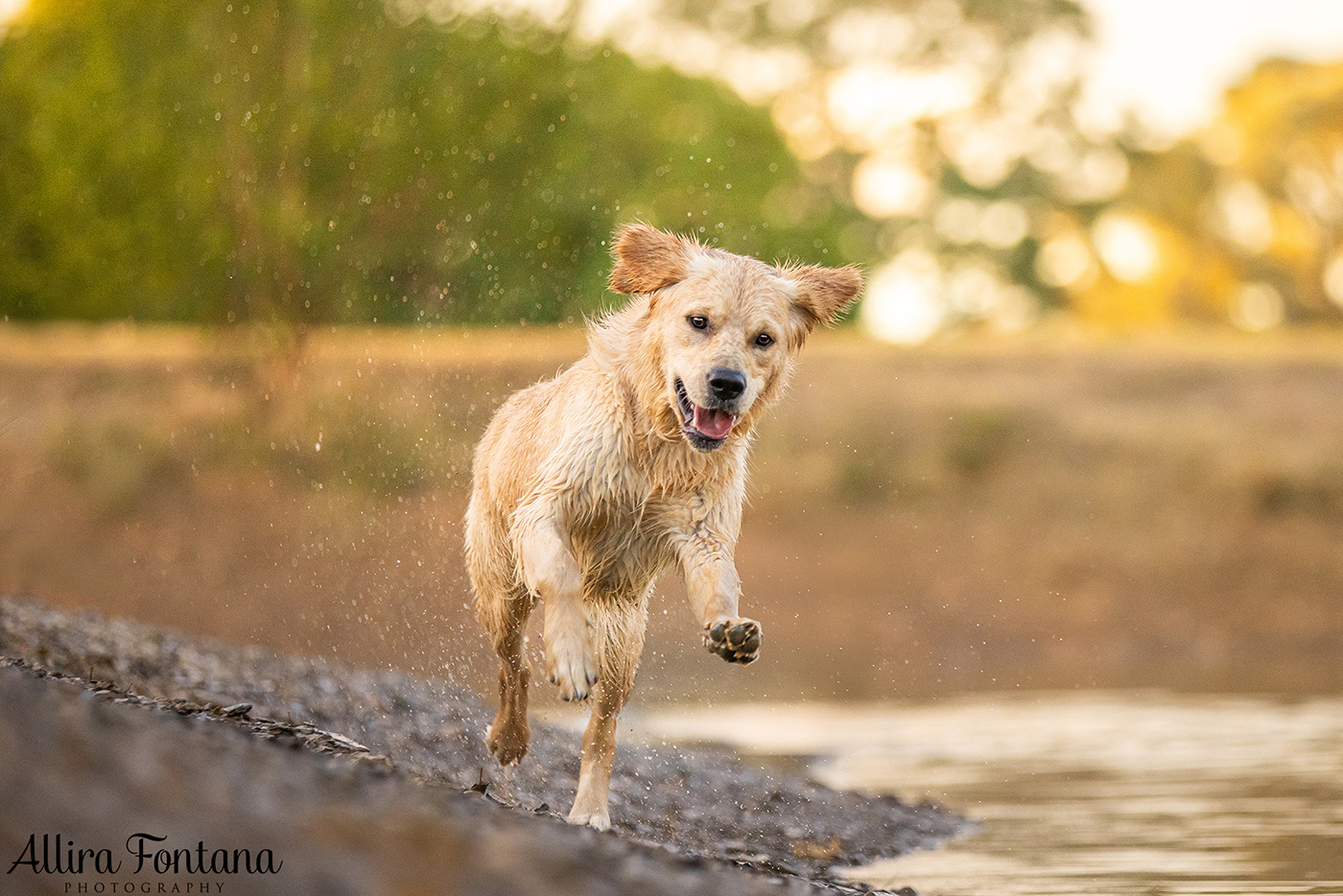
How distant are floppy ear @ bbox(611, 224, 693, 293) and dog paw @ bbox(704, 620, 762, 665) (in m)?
1.78

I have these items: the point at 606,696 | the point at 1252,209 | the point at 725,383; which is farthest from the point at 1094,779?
the point at 1252,209

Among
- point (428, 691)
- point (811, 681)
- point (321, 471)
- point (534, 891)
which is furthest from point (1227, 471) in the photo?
point (534, 891)

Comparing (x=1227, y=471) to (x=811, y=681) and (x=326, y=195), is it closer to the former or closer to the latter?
(x=811, y=681)

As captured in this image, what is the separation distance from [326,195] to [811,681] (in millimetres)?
10027

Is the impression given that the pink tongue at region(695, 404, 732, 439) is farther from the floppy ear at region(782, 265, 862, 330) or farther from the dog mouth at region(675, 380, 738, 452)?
the floppy ear at region(782, 265, 862, 330)

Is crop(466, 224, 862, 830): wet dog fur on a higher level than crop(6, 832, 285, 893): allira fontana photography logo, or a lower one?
higher

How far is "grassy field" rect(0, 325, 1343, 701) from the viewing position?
16859 millimetres

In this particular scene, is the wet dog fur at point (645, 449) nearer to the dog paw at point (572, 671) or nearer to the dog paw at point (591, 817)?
the dog paw at point (591, 817)

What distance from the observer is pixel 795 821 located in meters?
7.72

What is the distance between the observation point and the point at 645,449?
22.1 feet

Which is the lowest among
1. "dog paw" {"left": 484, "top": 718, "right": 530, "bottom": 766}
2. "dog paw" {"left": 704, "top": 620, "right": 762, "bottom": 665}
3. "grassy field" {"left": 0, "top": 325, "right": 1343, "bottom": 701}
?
"dog paw" {"left": 484, "top": 718, "right": 530, "bottom": 766}

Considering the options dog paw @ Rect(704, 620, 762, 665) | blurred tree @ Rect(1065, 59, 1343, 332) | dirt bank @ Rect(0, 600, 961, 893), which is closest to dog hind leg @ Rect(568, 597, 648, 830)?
dirt bank @ Rect(0, 600, 961, 893)

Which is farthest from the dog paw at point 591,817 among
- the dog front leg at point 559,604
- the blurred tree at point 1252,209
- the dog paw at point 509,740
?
the blurred tree at point 1252,209

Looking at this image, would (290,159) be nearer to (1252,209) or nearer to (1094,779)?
(1094,779)
